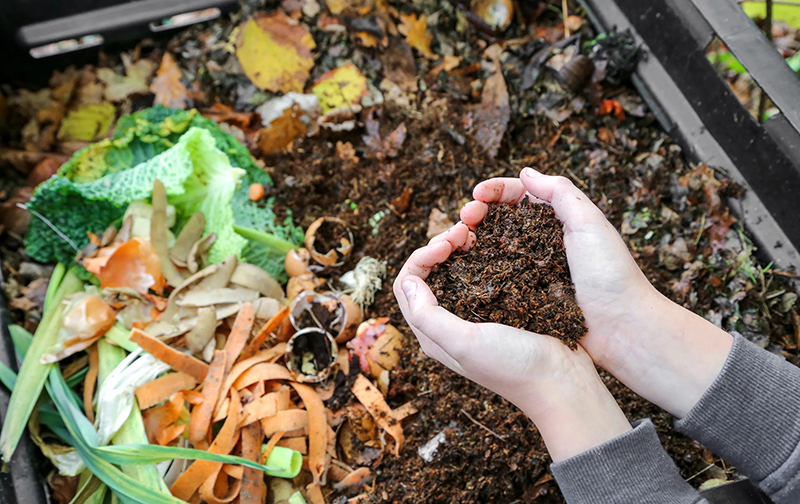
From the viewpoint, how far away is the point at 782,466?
138cm

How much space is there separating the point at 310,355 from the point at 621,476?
1.34 meters

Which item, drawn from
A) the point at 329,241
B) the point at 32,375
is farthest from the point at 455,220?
the point at 32,375

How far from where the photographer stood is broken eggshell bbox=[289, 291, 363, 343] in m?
2.24

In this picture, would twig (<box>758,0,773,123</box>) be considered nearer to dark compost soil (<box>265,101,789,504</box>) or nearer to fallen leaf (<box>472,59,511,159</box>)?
dark compost soil (<box>265,101,789,504</box>)

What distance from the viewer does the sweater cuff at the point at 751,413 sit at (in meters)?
1.39

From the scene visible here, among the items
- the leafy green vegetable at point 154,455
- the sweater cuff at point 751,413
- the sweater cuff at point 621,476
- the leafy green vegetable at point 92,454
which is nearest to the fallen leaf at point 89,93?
the leafy green vegetable at point 92,454

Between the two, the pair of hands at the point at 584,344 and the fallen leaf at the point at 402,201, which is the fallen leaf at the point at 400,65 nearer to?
the fallen leaf at the point at 402,201

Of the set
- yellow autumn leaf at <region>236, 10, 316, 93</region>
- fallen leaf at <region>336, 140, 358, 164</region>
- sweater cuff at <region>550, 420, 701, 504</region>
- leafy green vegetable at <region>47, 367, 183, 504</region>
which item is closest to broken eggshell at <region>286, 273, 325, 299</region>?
fallen leaf at <region>336, 140, 358, 164</region>

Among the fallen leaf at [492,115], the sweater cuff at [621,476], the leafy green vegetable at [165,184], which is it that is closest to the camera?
the sweater cuff at [621,476]

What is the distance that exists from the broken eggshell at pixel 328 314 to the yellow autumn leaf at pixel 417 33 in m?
1.56

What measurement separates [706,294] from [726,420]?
870mm

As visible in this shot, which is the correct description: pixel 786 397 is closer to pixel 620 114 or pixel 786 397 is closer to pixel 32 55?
pixel 620 114

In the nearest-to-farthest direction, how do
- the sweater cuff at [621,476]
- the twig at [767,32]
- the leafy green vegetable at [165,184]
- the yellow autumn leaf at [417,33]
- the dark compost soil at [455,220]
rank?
1. the sweater cuff at [621,476]
2. the dark compost soil at [455,220]
3. the twig at [767,32]
4. the leafy green vegetable at [165,184]
5. the yellow autumn leaf at [417,33]

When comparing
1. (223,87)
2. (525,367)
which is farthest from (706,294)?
(223,87)
